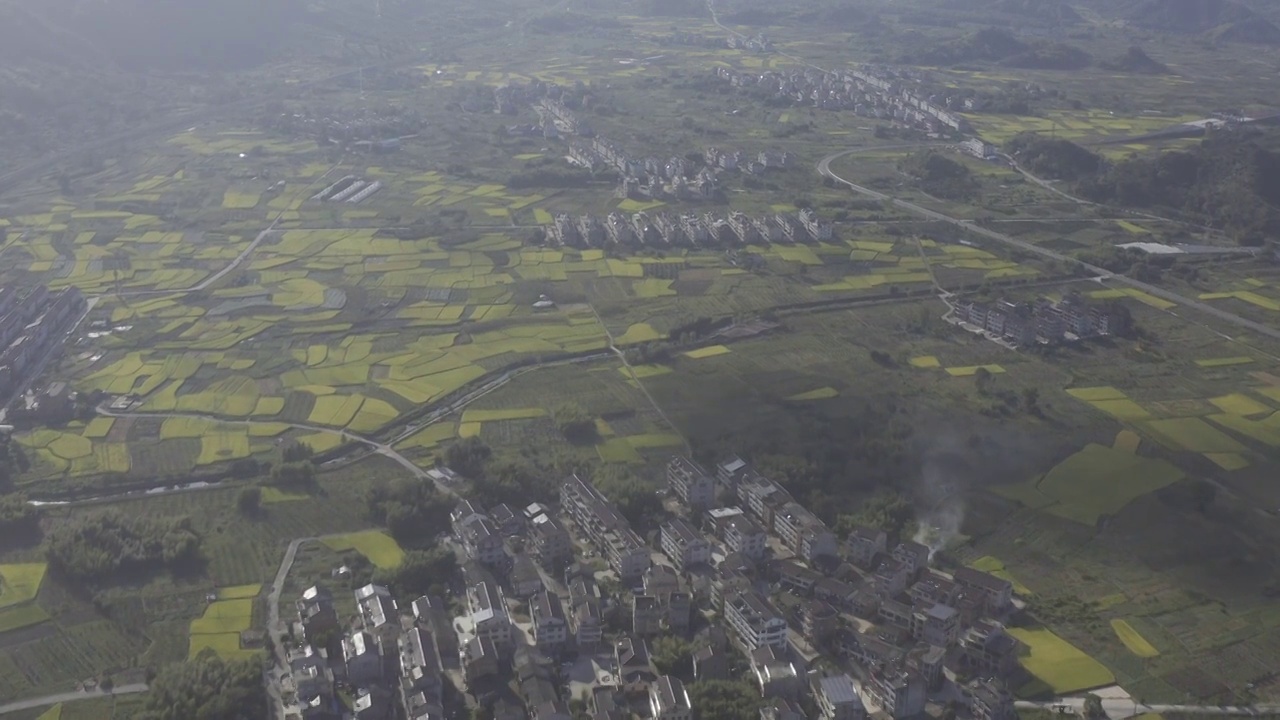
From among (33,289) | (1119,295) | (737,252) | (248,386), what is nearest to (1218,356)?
(1119,295)

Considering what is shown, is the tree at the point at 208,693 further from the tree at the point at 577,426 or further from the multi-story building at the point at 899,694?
the tree at the point at 577,426

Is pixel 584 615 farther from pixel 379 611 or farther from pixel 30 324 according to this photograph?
pixel 30 324

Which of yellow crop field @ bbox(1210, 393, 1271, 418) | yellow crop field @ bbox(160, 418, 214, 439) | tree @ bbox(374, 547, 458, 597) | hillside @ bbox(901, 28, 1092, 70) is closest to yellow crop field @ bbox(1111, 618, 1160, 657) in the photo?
yellow crop field @ bbox(1210, 393, 1271, 418)

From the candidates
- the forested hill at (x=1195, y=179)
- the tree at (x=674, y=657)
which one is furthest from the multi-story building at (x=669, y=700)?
the forested hill at (x=1195, y=179)

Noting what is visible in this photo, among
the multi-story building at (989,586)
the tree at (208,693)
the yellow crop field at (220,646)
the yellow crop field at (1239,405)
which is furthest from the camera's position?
the yellow crop field at (1239,405)

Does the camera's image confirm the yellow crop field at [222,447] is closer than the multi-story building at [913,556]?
No

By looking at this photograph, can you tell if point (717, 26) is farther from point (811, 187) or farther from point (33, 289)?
point (33, 289)

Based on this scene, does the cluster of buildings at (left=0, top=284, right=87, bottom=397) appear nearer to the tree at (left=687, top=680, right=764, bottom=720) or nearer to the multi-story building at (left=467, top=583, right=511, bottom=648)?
the multi-story building at (left=467, top=583, right=511, bottom=648)
